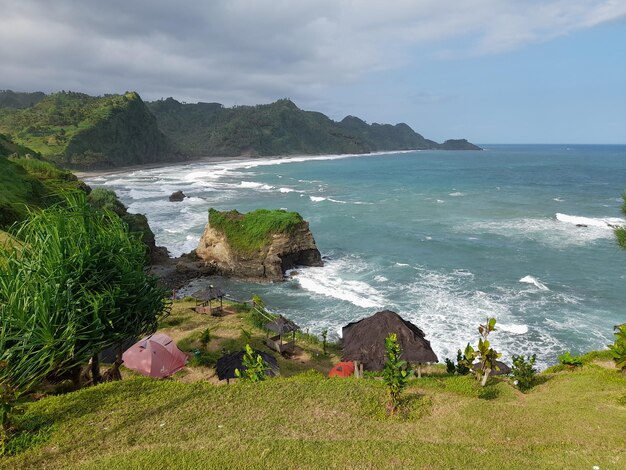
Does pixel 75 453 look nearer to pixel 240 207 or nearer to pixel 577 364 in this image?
pixel 577 364

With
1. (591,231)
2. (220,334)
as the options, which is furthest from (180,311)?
(591,231)

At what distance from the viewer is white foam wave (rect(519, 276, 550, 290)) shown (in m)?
33.1

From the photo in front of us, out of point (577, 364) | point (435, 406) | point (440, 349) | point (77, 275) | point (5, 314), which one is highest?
point (77, 275)

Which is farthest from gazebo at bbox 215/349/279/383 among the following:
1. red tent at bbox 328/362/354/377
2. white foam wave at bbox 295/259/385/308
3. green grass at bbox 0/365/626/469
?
white foam wave at bbox 295/259/385/308

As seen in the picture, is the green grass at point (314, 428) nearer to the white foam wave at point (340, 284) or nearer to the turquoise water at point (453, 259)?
the turquoise water at point (453, 259)

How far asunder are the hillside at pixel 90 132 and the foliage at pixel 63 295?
111 m

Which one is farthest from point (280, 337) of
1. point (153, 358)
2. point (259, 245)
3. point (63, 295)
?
point (259, 245)

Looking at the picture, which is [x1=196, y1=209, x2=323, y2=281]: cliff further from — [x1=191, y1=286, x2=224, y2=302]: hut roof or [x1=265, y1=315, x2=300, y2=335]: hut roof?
[x1=265, y1=315, x2=300, y2=335]: hut roof

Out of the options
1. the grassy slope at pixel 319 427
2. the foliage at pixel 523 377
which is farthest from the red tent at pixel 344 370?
the foliage at pixel 523 377

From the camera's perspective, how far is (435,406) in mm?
11609

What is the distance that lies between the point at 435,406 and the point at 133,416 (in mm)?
8461

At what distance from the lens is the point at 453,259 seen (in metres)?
40.6

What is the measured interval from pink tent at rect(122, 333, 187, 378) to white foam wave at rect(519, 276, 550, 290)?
29321mm

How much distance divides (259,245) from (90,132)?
110m
